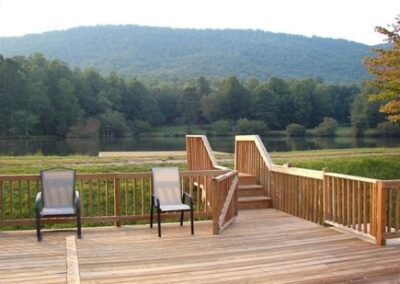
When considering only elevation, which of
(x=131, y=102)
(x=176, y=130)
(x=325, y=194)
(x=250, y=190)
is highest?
(x=131, y=102)

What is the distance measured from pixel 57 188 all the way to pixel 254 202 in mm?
3601

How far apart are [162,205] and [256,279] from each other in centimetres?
239

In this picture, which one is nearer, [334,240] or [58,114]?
[334,240]

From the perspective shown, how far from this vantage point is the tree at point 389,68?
48.6ft

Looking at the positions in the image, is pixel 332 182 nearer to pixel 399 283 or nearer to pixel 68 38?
pixel 399 283

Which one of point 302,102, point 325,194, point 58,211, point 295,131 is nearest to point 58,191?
point 58,211

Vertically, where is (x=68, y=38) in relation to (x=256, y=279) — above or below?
above

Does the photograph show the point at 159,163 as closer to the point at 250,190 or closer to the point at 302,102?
the point at 250,190

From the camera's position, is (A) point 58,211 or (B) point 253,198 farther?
(B) point 253,198

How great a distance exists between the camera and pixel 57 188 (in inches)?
253

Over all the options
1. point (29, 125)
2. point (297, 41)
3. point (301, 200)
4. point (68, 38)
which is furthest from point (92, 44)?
point (301, 200)

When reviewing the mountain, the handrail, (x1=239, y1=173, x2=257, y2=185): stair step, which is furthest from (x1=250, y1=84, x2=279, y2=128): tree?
(x1=239, y1=173, x2=257, y2=185): stair step

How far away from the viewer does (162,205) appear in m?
6.61

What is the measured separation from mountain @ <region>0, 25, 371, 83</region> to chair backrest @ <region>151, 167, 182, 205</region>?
82333mm
